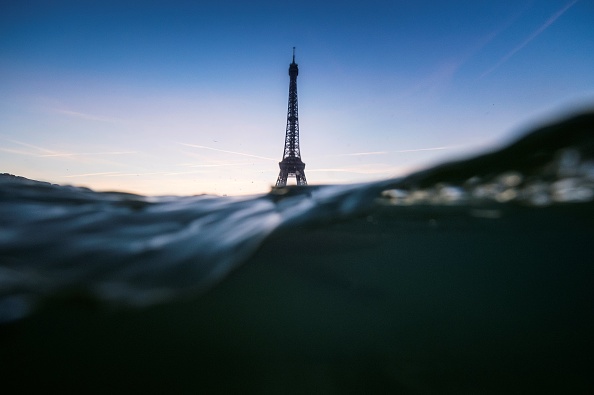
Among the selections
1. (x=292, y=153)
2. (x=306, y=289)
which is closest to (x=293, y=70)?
(x=292, y=153)

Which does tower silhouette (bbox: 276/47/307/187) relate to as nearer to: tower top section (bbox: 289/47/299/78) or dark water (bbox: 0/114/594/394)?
tower top section (bbox: 289/47/299/78)

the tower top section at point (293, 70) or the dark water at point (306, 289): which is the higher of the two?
the tower top section at point (293, 70)

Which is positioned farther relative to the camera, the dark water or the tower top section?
the tower top section

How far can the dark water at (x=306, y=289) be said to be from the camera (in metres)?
5.80

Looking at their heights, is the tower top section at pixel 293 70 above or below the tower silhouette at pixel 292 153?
above

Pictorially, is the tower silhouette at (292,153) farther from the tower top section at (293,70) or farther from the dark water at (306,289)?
the dark water at (306,289)

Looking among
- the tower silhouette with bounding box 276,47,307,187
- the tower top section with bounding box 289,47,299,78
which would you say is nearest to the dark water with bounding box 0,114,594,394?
the tower silhouette with bounding box 276,47,307,187

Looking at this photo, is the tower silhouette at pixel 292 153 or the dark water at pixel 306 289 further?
the tower silhouette at pixel 292 153

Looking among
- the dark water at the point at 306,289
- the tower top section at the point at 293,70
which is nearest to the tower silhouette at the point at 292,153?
the tower top section at the point at 293,70

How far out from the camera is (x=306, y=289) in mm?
7656

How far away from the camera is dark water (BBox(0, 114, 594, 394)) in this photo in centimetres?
580

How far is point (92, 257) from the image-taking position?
5750 millimetres

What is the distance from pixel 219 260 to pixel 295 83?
126ft

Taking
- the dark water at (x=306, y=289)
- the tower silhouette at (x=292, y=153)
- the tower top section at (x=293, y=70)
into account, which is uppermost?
the tower top section at (x=293, y=70)
